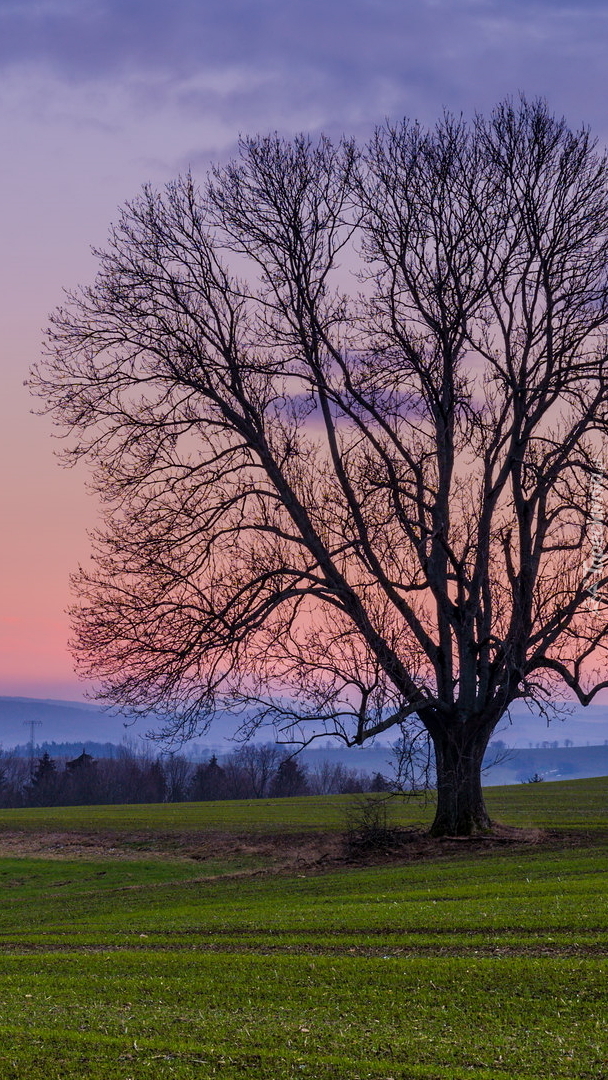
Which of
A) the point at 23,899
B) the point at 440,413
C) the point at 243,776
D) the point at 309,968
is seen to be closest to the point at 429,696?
the point at 440,413

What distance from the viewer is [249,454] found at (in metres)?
29.4

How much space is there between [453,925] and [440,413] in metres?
16.0

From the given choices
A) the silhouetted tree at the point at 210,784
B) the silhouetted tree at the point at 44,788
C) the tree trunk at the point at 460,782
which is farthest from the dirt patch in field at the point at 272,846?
the silhouetted tree at the point at 44,788

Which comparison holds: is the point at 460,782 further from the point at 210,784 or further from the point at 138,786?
the point at 138,786

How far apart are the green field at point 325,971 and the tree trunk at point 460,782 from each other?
1.08 metres

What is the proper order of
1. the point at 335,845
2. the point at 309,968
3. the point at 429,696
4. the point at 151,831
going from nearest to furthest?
1. the point at 309,968
2. the point at 429,696
3. the point at 335,845
4. the point at 151,831

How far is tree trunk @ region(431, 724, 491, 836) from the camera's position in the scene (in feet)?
95.6

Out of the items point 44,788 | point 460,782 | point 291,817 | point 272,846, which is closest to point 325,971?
point 460,782

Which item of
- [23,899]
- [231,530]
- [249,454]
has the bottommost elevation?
[23,899]

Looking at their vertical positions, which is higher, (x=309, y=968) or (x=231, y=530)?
(x=231, y=530)

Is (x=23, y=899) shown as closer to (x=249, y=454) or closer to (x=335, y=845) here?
(x=335, y=845)

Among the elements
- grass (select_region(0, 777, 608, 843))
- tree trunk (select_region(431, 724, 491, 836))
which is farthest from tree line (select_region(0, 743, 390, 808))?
tree trunk (select_region(431, 724, 491, 836))

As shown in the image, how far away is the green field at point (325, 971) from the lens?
9.85 metres

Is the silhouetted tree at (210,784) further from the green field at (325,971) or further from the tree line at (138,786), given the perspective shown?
the green field at (325,971)
